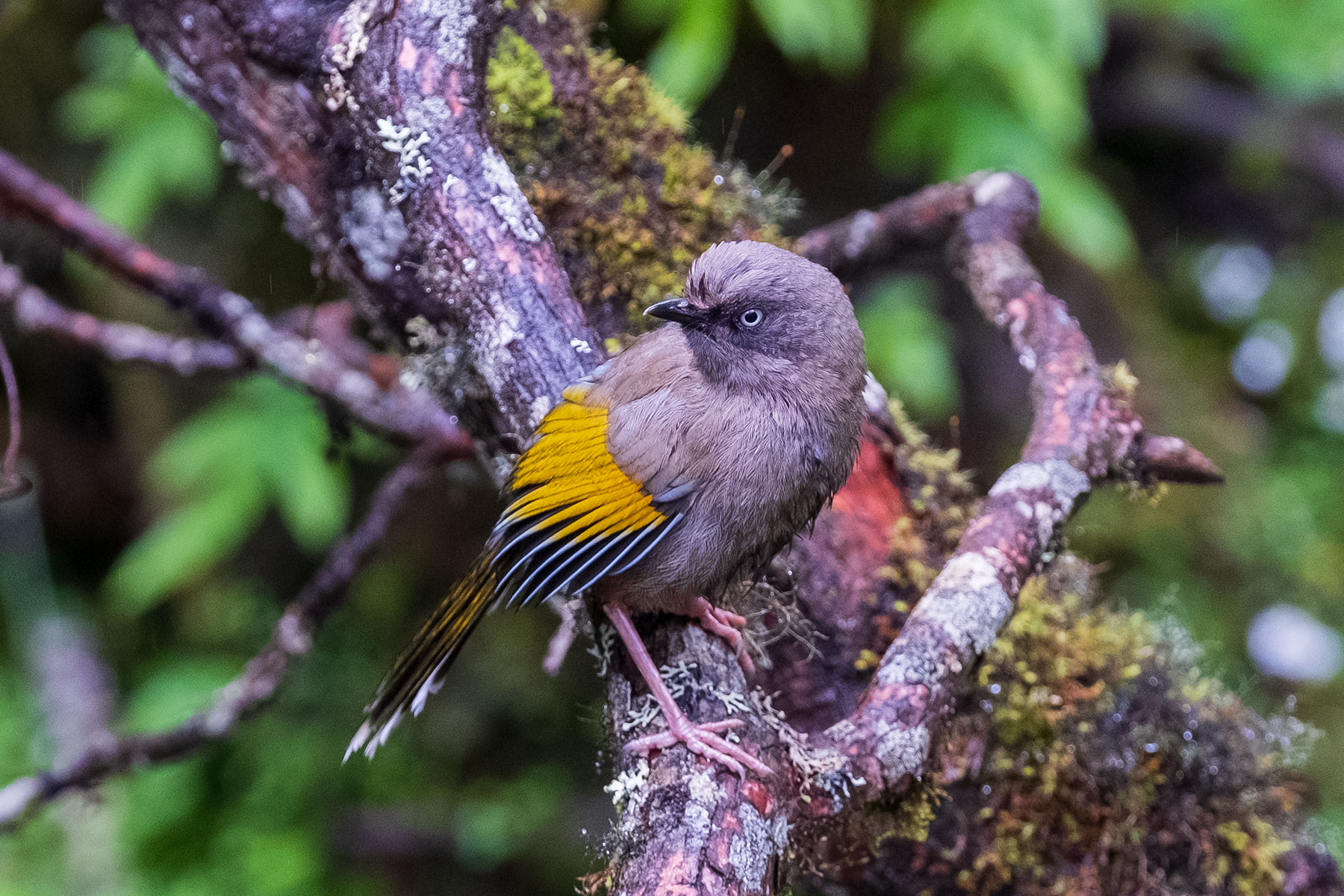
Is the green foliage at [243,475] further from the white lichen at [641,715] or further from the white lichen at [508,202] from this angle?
the white lichen at [641,715]

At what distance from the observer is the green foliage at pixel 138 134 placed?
4.07 meters

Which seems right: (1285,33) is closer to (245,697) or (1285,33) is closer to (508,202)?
(508,202)

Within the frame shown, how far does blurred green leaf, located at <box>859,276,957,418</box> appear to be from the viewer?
4105 millimetres

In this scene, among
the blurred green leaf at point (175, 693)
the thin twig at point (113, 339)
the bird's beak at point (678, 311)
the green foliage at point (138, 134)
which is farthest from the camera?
the blurred green leaf at point (175, 693)

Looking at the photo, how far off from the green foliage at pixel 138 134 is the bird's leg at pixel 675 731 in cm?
335

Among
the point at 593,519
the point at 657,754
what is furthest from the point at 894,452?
the point at 657,754

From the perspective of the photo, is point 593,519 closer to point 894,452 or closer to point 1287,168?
point 894,452

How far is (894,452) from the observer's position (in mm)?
2598

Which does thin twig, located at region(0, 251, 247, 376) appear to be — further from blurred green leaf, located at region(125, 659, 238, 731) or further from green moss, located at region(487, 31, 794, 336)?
blurred green leaf, located at region(125, 659, 238, 731)

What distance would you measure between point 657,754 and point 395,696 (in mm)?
660

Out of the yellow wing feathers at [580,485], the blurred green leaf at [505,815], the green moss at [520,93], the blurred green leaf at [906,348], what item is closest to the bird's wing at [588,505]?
the yellow wing feathers at [580,485]

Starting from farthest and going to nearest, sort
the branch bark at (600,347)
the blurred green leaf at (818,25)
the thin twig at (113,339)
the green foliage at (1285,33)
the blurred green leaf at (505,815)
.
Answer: the blurred green leaf at (505,815) < the green foliage at (1285,33) < the blurred green leaf at (818,25) < the thin twig at (113,339) < the branch bark at (600,347)

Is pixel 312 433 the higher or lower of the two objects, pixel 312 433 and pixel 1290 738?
the higher

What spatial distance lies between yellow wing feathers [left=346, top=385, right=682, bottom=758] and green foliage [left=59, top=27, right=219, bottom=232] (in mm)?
3012
